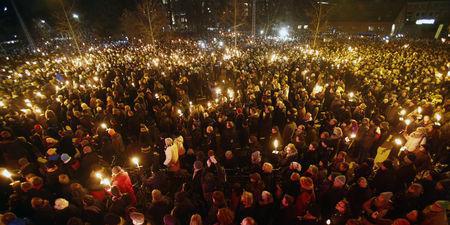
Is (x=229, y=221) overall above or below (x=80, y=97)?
above

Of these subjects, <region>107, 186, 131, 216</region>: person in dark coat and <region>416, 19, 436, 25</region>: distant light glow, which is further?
<region>416, 19, 436, 25</region>: distant light glow

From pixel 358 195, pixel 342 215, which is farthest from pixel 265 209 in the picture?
pixel 358 195

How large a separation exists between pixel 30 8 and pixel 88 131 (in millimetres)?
40678

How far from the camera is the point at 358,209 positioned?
14.4 feet

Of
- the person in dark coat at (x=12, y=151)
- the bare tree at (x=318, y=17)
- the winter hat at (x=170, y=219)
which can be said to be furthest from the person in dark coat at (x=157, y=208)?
the bare tree at (x=318, y=17)

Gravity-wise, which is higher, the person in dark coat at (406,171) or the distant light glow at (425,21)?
the person in dark coat at (406,171)

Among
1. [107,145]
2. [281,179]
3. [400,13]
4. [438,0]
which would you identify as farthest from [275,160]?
[438,0]

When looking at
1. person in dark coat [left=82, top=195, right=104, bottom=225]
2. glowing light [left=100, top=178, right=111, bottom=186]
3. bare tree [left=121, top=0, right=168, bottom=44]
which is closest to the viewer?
person in dark coat [left=82, top=195, right=104, bottom=225]

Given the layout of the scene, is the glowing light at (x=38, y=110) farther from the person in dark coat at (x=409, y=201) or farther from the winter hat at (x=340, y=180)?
the person in dark coat at (x=409, y=201)

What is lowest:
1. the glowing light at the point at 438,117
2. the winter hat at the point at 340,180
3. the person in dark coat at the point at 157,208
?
the glowing light at the point at 438,117

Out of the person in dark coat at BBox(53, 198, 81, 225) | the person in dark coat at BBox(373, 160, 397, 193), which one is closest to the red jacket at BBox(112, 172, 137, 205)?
the person in dark coat at BBox(53, 198, 81, 225)

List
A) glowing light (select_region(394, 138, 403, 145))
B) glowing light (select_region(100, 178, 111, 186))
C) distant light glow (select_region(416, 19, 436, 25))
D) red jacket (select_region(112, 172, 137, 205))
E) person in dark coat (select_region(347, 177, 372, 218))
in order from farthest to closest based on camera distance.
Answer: distant light glow (select_region(416, 19, 436, 25)), glowing light (select_region(394, 138, 403, 145)), glowing light (select_region(100, 178, 111, 186)), red jacket (select_region(112, 172, 137, 205)), person in dark coat (select_region(347, 177, 372, 218))

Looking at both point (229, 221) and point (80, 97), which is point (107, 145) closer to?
point (229, 221)

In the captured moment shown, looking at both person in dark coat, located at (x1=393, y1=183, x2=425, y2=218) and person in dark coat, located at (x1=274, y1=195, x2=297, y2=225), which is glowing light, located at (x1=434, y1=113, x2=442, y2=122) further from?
person in dark coat, located at (x1=274, y1=195, x2=297, y2=225)
